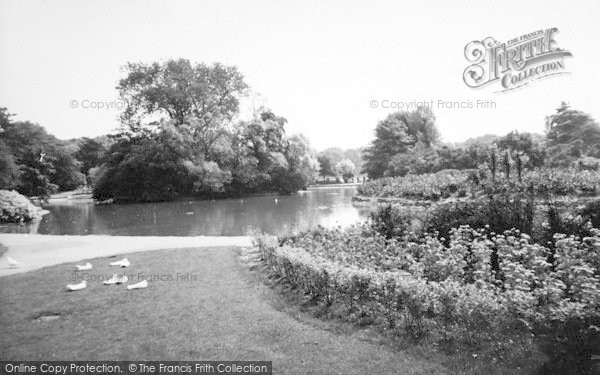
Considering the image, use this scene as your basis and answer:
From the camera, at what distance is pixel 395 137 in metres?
57.5

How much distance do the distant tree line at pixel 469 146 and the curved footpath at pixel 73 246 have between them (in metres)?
23.7

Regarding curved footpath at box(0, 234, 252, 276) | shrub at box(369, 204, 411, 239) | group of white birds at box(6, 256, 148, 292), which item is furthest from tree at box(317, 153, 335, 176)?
group of white birds at box(6, 256, 148, 292)

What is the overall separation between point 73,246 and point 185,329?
9876 millimetres

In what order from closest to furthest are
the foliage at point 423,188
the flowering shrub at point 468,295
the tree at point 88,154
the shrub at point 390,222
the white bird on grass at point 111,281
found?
the flowering shrub at point 468,295, the white bird on grass at point 111,281, the shrub at point 390,222, the foliage at point 423,188, the tree at point 88,154

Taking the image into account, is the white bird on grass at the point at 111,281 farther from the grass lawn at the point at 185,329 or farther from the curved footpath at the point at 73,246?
the curved footpath at the point at 73,246

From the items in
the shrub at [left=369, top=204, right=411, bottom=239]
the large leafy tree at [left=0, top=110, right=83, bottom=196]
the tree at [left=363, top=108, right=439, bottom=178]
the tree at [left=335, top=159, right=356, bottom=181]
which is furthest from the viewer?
the tree at [left=335, top=159, right=356, bottom=181]

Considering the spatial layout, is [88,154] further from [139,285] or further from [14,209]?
[139,285]

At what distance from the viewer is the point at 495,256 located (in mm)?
8727

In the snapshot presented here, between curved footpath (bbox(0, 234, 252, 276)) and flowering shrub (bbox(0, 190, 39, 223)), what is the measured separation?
7.92m

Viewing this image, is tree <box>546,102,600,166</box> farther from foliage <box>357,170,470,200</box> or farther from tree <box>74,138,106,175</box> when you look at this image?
tree <box>74,138,106,175</box>

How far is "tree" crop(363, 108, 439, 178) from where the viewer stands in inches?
2233

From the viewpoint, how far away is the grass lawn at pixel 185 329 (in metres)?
5.21

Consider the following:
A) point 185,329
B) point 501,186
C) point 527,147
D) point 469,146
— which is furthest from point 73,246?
point 469,146

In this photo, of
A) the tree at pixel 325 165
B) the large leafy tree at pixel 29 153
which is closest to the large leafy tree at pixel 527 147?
the large leafy tree at pixel 29 153
